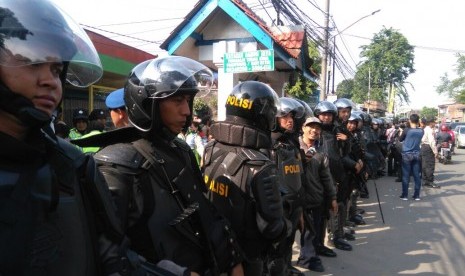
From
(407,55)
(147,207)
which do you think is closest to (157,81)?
(147,207)

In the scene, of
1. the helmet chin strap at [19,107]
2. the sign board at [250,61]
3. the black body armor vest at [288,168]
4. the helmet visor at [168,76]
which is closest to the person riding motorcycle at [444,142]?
the sign board at [250,61]

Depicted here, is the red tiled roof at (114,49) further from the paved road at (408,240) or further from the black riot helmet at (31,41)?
the black riot helmet at (31,41)

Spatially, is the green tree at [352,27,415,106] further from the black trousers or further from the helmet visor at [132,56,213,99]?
the helmet visor at [132,56,213,99]

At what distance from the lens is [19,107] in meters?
0.94

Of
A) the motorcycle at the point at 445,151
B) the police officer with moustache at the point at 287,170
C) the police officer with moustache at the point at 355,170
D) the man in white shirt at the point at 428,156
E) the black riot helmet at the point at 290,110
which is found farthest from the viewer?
the motorcycle at the point at 445,151

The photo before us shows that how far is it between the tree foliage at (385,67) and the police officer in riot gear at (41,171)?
2117 inches

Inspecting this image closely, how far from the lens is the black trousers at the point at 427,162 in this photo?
1039cm

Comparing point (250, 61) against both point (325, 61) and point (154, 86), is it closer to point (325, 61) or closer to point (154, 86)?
point (154, 86)

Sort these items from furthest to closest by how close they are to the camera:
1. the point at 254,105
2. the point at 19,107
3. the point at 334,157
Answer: the point at 334,157
the point at 254,105
the point at 19,107

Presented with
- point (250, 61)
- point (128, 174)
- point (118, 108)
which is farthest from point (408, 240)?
point (128, 174)

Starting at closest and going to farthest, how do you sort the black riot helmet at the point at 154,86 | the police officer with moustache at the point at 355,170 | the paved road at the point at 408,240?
the black riot helmet at the point at 154,86
the paved road at the point at 408,240
the police officer with moustache at the point at 355,170

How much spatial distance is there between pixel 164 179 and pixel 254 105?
1.17m

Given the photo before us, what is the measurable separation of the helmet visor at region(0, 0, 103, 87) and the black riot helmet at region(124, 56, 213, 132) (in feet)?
1.79

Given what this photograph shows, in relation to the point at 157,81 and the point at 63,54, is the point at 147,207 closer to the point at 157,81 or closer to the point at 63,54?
the point at 157,81
